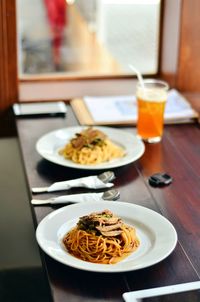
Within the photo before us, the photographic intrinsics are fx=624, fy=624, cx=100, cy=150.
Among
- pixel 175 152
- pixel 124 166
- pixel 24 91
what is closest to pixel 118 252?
pixel 124 166

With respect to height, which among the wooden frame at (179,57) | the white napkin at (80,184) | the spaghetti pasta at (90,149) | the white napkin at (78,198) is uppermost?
the wooden frame at (179,57)

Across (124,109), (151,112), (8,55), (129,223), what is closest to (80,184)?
(129,223)

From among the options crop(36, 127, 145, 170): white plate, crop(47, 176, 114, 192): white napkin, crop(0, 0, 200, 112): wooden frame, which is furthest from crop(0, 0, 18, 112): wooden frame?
crop(47, 176, 114, 192): white napkin

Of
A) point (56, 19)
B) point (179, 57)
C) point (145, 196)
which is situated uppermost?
point (56, 19)

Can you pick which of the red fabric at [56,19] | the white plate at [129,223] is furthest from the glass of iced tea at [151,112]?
the red fabric at [56,19]

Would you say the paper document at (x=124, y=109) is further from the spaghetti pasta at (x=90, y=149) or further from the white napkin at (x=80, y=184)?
the white napkin at (x=80, y=184)

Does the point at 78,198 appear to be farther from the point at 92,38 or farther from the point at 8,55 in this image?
the point at 92,38
